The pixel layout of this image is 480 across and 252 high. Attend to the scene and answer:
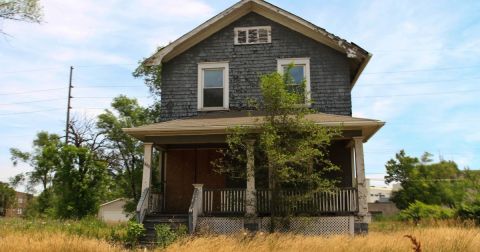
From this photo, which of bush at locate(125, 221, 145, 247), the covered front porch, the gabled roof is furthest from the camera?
the gabled roof

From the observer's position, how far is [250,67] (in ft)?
51.1

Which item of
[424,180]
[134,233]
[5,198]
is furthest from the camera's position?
[5,198]

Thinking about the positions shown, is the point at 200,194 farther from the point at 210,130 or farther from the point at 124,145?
the point at 124,145

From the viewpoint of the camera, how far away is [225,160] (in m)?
14.7

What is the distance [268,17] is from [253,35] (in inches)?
31.3

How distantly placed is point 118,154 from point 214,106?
21593 mm

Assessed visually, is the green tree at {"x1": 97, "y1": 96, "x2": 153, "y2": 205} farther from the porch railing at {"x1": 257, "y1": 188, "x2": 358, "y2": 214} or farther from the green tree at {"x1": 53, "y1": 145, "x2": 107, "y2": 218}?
the porch railing at {"x1": 257, "y1": 188, "x2": 358, "y2": 214}

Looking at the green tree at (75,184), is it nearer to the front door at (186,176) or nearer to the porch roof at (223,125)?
the front door at (186,176)

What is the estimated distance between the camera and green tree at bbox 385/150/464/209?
4175 cm

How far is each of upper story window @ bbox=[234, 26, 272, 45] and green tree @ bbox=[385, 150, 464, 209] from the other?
98.0ft

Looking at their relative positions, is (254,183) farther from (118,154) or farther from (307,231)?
(118,154)

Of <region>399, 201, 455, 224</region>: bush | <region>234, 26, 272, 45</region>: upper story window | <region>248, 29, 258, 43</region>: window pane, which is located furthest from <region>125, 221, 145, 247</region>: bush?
<region>399, 201, 455, 224</region>: bush

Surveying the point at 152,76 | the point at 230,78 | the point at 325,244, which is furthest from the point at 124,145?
the point at 325,244

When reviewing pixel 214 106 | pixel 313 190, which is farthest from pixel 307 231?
pixel 214 106
